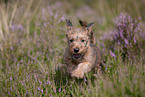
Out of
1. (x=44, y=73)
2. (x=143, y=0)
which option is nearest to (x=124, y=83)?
(x=44, y=73)

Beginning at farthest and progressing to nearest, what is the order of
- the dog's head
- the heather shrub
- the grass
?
the heather shrub, the dog's head, the grass

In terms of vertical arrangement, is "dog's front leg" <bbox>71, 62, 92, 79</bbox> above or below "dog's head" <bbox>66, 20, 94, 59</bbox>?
below

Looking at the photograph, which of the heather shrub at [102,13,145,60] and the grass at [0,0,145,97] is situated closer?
the grass at [0,0,145,97]

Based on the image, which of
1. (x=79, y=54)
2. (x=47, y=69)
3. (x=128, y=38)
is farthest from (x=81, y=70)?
(x=128, y=38)

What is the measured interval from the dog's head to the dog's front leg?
0.53 ft

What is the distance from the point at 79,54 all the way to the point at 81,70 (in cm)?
29

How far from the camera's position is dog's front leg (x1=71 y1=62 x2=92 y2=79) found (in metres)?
3.04

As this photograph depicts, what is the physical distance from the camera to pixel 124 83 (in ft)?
7.92

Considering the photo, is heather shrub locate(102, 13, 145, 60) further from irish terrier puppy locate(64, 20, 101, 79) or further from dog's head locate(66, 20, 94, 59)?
dog's head locate(66, 20, 94, 59)

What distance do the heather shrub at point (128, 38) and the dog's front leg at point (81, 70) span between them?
2.47 ft

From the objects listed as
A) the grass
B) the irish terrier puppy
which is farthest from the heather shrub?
the irish terrier puppy

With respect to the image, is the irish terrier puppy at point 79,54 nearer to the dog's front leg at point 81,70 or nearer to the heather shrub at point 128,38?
the dog's front leg at point 81,70

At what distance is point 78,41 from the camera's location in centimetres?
312

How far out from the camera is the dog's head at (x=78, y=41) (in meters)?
3.03
